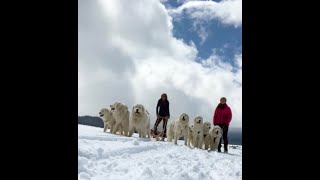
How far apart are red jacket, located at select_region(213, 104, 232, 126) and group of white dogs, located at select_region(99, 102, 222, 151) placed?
85 cm

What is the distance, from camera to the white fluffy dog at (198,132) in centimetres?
1563

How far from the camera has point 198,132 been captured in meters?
15.6

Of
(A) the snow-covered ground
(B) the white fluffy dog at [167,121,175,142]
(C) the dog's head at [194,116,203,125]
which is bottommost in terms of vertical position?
(A) the snow-covered ground

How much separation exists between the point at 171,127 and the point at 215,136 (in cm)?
223

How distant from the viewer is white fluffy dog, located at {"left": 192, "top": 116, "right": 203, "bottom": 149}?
15.6m

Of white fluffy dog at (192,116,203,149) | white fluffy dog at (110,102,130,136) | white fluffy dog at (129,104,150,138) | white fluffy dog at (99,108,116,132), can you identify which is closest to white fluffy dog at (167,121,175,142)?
white fluffy dog at (129,104,150,138)

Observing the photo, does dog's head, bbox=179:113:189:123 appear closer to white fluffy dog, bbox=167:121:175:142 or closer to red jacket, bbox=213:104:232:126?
white fluffy dog, bbox=167:121:175:142

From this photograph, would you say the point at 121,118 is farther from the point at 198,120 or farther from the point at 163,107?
the point at 198,120

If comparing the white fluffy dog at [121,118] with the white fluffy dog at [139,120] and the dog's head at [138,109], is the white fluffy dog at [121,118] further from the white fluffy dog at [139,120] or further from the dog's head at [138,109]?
the dog's head at [138,109]

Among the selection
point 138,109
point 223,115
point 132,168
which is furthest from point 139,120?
point 132,168

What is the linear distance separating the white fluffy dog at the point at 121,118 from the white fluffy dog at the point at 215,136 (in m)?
3.24

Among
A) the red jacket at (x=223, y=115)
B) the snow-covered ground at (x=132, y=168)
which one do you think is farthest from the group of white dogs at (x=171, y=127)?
the snow-covered ground at (x=132, y=168)
